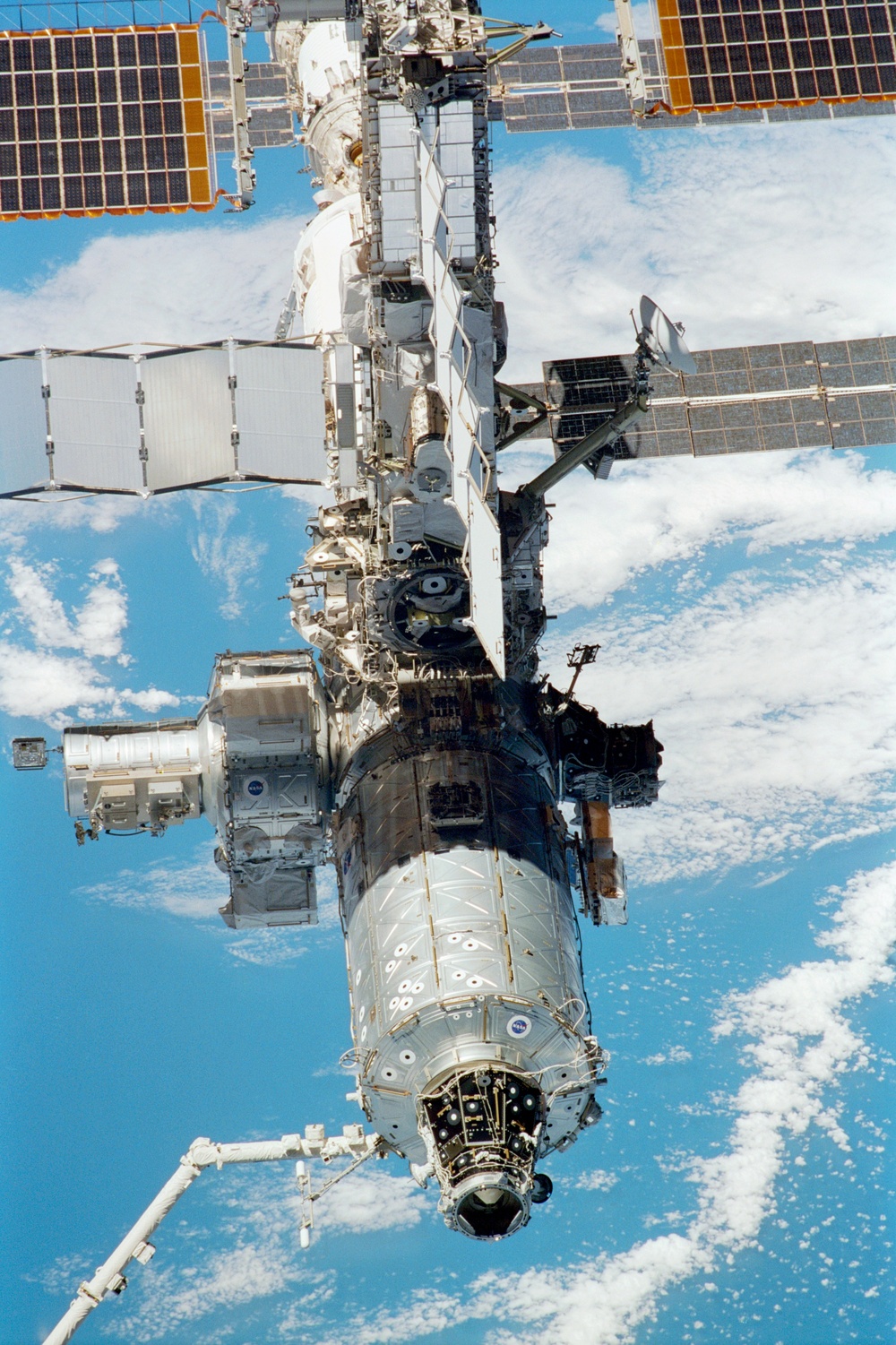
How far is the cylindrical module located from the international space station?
0.05m

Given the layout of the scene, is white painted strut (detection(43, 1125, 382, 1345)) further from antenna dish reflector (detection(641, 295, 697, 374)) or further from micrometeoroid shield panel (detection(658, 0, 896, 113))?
micrometeoroid shield panel (detection(658, 0, 896, 113))

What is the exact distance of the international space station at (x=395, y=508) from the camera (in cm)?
2053

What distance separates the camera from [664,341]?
2289cm

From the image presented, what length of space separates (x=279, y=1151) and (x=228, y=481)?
10309 mm

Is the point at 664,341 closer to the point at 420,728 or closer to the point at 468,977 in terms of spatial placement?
the point at 420,728

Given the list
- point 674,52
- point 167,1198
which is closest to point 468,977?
point 167,1198

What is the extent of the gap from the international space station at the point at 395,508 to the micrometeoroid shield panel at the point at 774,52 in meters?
0.17

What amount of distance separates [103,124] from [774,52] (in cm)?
1343

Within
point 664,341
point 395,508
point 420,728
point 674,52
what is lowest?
point 420,728

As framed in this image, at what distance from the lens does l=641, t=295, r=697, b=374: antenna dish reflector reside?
900 inches

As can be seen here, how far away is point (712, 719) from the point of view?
53.1 m

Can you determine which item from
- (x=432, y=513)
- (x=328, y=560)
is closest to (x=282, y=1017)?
(x=328, y=560)

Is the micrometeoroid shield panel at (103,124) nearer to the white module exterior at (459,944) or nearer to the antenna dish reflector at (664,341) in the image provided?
the antenna dish reflector at (664,341)

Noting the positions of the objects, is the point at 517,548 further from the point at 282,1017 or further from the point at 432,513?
the point at 282,1017
